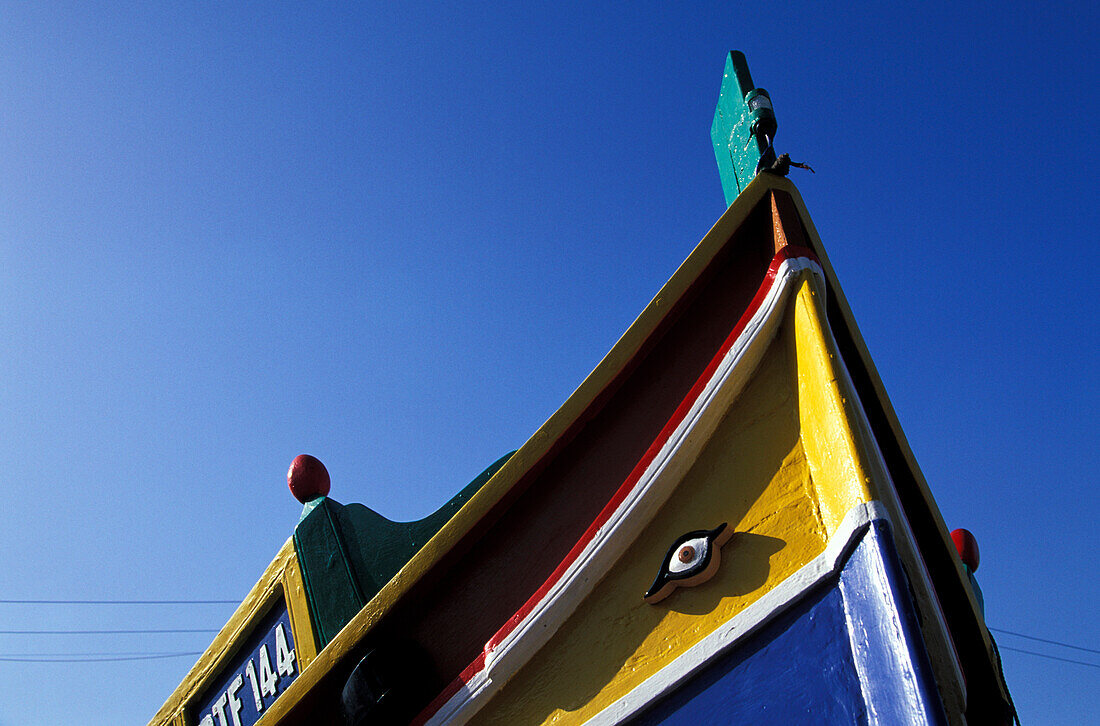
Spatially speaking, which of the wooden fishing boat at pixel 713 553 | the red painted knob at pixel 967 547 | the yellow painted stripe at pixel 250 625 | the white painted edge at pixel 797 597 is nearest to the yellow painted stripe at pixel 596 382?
the wooden fishing boat at pixel 713 553

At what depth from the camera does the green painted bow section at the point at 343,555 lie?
3.58 metres

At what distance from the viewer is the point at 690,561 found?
2.15 meters

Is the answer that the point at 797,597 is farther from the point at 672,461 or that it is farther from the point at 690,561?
the point at 672,461

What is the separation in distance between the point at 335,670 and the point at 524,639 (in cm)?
66

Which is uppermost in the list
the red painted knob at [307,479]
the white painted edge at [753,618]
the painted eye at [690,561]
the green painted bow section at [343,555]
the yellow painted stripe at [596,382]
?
the red painted knob at [307,479]

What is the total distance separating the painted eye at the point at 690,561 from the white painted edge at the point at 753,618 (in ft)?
0.49

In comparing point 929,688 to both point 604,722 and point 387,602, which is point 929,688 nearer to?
point 604,722

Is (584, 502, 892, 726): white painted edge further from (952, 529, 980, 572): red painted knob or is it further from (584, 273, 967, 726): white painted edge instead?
(952, 529, 980, 572): red painted knob

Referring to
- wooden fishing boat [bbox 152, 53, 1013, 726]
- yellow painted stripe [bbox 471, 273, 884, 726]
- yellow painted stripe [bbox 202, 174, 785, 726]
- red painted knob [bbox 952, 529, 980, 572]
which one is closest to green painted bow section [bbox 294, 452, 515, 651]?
wooden fishing boat [bbox 152, 53, 1013, 726]

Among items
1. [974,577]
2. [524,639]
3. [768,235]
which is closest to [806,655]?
[524,639]

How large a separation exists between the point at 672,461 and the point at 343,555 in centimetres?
197

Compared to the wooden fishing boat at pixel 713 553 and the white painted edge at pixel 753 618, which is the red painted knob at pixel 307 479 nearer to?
the wooden fishing boat at pixel 713 553

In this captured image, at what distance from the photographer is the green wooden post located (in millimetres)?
2703

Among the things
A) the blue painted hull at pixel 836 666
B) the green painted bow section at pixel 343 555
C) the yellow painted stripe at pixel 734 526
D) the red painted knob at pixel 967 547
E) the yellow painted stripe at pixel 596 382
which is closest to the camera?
the blue painted hull at pixel 836 666
